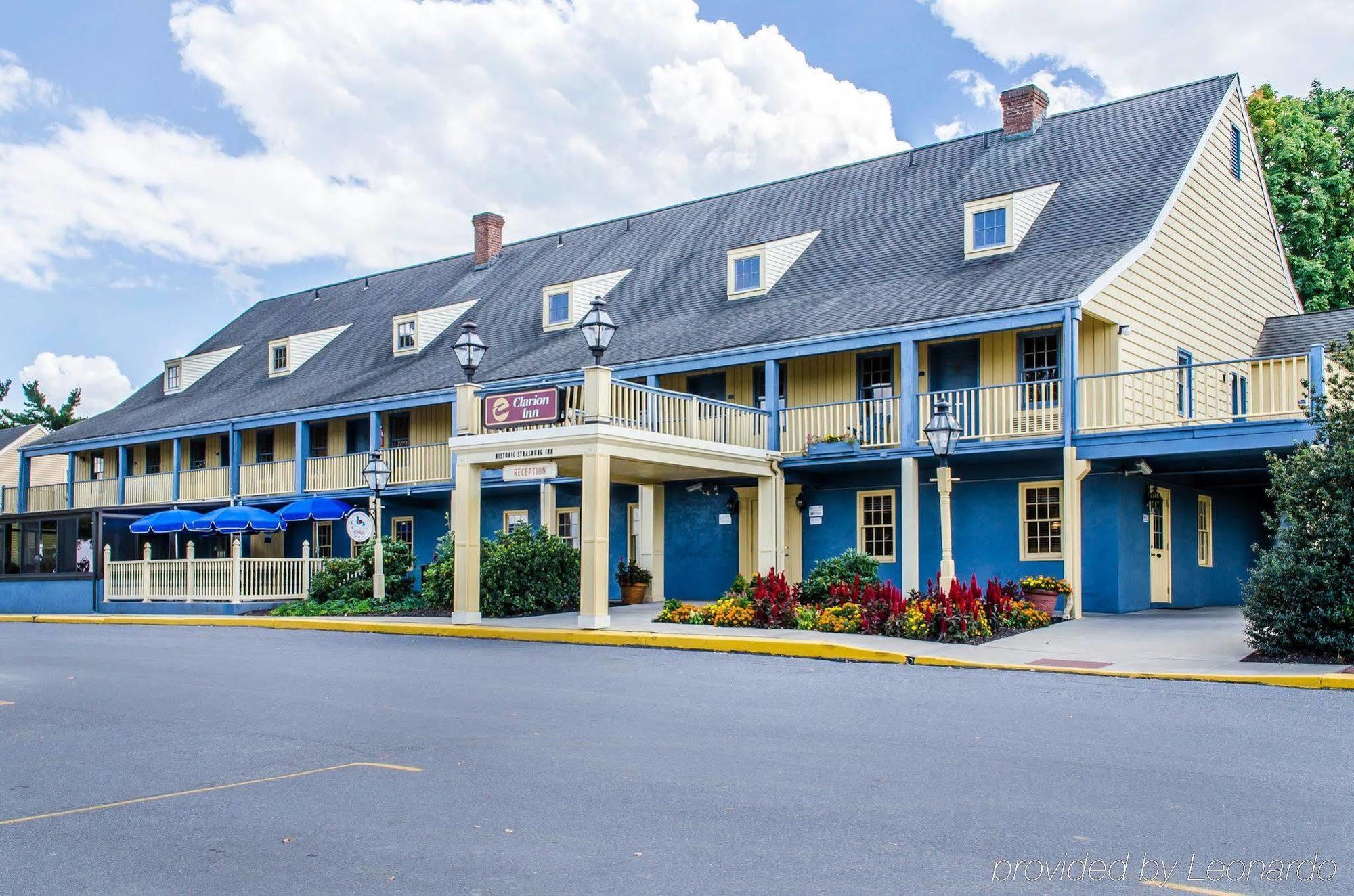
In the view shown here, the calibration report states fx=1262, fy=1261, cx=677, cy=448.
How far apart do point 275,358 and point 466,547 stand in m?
19.3

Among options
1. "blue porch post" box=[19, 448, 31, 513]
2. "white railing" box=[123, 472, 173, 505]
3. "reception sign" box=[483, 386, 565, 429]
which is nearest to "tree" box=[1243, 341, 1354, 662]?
"reception sign" box=[483, 386, 565, 429]

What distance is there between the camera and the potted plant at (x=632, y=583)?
25.6 metres

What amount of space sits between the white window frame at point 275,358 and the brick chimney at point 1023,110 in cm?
2139

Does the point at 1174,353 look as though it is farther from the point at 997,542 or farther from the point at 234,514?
the point at 234,514

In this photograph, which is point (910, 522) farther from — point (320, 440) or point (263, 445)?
point (263, 445)

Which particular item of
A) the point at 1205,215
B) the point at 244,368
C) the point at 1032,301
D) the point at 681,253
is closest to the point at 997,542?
the point at 1032,301

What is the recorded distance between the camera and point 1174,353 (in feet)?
75.4

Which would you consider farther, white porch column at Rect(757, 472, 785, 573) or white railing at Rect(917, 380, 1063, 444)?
white porch column at Rect(757, 472, 785, 573)

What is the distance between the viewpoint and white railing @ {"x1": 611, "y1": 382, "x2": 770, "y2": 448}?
20.4 m

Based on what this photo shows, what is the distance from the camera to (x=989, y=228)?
2302cm

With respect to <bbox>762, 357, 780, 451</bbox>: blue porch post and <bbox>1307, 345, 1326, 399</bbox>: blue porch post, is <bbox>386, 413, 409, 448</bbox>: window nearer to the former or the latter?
<bbox>762, 357, 780, 451</bbox>: blue porch post

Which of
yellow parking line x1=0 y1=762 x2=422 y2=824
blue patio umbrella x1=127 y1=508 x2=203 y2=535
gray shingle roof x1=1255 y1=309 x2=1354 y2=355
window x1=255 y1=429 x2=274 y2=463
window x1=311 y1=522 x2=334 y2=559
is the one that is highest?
gray shingle roof x1=1255 y1=309 x2=1354 y2=355

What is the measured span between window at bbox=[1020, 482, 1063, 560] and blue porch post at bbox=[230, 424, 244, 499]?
21147mm

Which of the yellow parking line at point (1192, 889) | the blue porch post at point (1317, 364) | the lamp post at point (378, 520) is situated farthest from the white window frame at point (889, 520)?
the yellow parking line at point (1192, 889)
